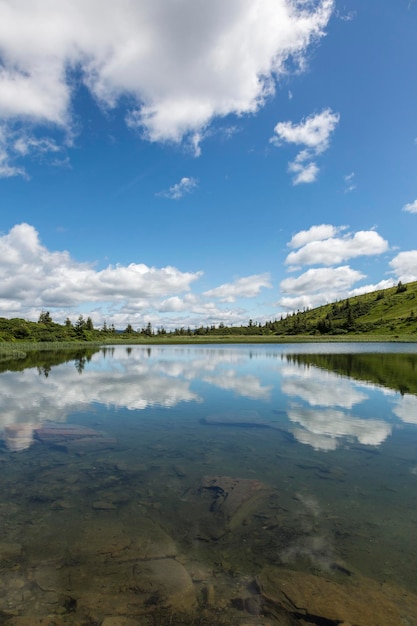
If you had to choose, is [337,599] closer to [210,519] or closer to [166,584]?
[166,584]

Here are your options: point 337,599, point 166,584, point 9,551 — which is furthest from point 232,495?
point 9,551

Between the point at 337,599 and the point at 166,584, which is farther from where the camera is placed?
the point at 166,584

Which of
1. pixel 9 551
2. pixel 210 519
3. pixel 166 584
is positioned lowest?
pixel 210 519

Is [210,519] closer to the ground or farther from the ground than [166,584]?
closer to the ground

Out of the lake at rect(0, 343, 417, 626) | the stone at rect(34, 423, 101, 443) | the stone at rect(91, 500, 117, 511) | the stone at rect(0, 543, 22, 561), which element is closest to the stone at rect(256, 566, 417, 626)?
the lake at rect(0, 343, 417, 626)

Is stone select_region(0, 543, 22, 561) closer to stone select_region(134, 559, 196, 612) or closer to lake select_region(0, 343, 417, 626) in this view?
lake select_region(0, 343, 417, 626)

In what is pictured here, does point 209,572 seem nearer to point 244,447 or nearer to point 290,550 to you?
point 290,550

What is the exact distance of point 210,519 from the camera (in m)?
10.5

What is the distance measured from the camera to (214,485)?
1282 cm

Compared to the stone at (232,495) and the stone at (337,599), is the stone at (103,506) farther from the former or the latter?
the stone at (337,599)

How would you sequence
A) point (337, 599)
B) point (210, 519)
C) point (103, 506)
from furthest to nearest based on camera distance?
point (103, 506) < point (210, 519) < point (337, 599)

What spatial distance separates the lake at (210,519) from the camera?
7.12 m

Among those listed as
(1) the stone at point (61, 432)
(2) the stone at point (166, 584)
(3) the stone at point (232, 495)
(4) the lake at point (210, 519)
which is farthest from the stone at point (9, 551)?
(1) the stone at point (61, 432)

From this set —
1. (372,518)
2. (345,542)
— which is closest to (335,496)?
(372,518)
